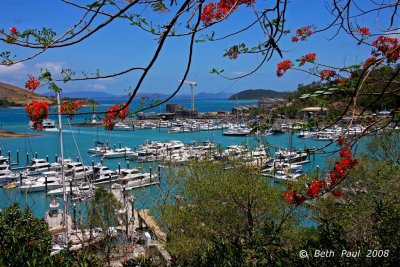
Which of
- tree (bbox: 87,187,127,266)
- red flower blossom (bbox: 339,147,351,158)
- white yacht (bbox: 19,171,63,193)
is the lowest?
white yacht (bbox: 19,171,63,193)

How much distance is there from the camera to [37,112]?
2.80 m

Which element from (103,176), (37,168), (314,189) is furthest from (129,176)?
(314,189)

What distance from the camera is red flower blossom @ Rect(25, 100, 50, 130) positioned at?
9.21ft

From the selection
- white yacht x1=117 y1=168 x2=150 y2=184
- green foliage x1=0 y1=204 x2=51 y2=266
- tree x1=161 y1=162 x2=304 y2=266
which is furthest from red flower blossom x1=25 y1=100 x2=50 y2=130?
white yacht x1=117 y1=168 x2=150 y2=184

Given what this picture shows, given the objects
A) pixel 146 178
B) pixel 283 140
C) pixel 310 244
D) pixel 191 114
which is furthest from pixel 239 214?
pixel 191 114

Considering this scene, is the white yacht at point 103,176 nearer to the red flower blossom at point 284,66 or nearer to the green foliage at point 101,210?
the green foliage at point 101,210

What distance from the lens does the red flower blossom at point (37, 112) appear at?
2809 mm

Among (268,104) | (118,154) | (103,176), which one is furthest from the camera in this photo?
(118,154)

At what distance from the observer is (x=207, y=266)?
261 centimetres

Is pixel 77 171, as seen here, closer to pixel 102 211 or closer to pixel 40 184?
pixel 40 184

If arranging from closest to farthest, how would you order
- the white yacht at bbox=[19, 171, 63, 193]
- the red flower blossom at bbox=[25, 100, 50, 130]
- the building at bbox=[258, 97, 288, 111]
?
1. the red flower blossom at bbox=[25, 100, 50, 130]
2. the building at bbox=[258, 97, 288, 111]
3. the white yacht at bbox=[19, 171, 63, 193]

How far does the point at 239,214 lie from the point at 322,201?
8.74ft

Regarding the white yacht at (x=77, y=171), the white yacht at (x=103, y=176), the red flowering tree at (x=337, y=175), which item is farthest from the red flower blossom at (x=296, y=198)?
the white yacht at (x=77, y=171)

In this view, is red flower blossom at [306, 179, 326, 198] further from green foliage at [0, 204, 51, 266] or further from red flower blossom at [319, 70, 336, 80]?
green foliage at [0, 204, 51, 266]
